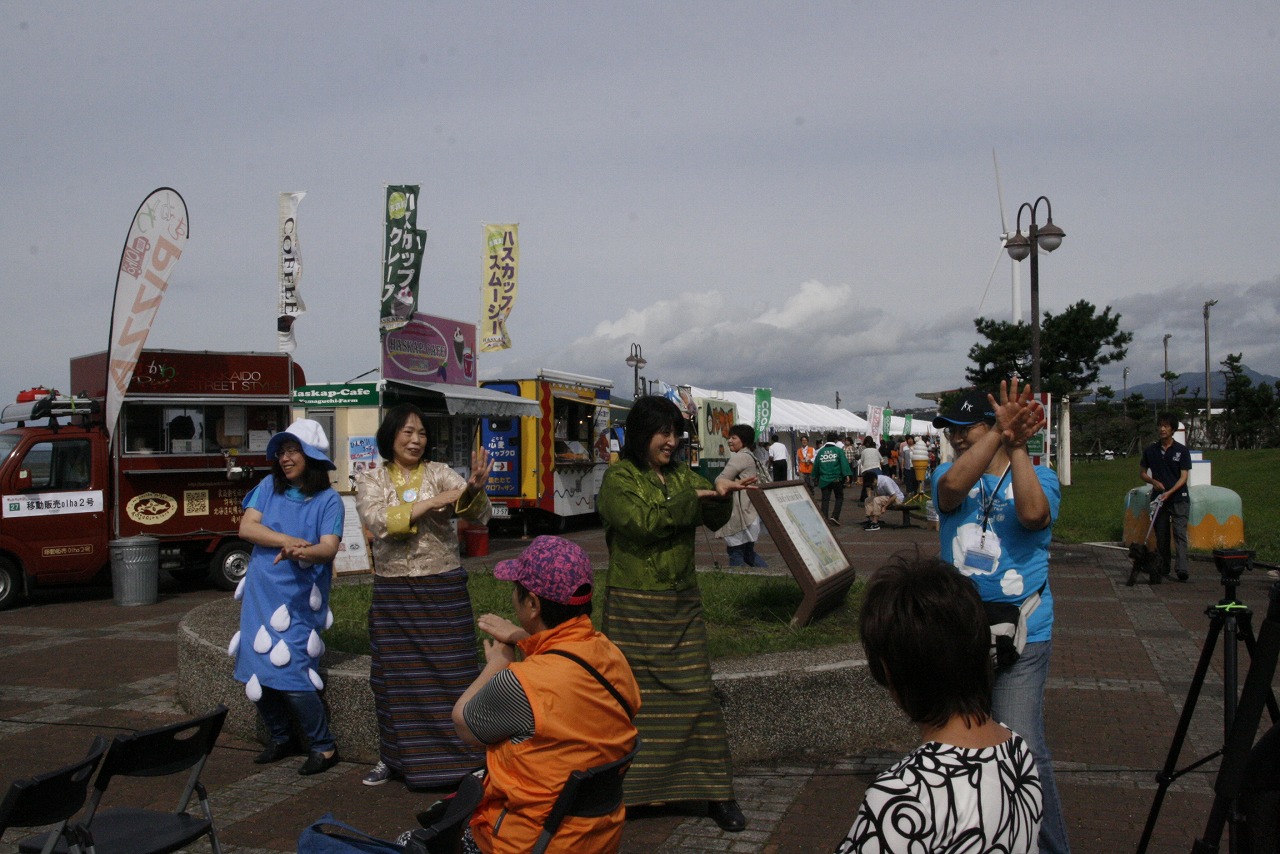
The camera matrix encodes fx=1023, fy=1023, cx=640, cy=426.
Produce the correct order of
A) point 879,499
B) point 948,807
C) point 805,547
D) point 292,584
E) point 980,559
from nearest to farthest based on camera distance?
1. point 948,807
2. point 980,559
3. point 292,584
4. point 805,547
5. point 879,499

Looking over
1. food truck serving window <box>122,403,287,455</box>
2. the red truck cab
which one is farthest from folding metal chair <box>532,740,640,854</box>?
food truck serving window <box>122,403,287,455</box>

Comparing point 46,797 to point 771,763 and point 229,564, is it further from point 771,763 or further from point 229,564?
point 229,564

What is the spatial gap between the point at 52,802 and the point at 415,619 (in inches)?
89.2

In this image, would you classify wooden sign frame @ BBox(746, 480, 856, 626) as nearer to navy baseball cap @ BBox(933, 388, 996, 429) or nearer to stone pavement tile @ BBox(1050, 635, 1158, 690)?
stone pavement tile @ BBox(1050, 635, 1158, 690)

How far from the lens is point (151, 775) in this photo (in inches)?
124

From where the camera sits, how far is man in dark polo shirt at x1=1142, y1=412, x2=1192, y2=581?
11.3m

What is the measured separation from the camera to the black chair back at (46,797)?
2.59m

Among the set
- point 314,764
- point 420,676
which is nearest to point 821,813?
point 420,676

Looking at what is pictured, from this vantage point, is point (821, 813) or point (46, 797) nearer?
point (46, 797)

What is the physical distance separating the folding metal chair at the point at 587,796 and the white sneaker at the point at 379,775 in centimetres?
270

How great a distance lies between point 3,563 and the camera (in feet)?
38.2

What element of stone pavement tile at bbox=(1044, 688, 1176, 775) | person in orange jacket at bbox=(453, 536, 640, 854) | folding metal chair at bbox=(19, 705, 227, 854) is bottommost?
stone pavement tile at bbox=(1044, 688, 1176, 775)

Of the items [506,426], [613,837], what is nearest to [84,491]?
[506,426]

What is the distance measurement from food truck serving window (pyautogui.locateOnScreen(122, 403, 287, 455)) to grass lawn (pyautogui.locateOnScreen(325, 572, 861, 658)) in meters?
4.70
